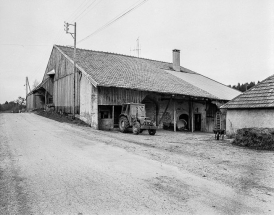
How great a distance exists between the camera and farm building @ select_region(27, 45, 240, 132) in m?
18.5

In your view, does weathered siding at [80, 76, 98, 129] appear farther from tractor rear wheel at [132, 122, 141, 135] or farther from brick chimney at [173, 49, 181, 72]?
brick chimney at [173, 49, 181, 72]

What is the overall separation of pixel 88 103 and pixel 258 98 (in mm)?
11580

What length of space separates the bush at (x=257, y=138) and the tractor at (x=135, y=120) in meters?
5.76

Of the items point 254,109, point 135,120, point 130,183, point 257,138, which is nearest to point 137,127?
point 135,120

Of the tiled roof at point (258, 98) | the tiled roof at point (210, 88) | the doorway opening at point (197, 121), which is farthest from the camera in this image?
the tiled roof at point (210, 88)

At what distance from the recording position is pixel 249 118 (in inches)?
531

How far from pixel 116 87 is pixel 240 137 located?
9.30 meters

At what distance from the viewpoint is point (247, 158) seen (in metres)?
8.77

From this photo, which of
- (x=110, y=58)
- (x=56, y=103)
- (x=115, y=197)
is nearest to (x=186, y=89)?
(x=110, y=58)

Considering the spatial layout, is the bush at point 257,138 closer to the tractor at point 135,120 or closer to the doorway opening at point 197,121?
the tractor at point 135,120

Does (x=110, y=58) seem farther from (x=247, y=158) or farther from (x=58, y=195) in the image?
(x=58, y=195)

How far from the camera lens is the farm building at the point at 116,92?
60.8 ft

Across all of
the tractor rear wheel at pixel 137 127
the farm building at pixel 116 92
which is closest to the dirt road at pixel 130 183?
the tractor rear wheel at pixel 137 127

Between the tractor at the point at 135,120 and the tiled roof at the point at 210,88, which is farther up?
the tiled roof at the point at 210,88
